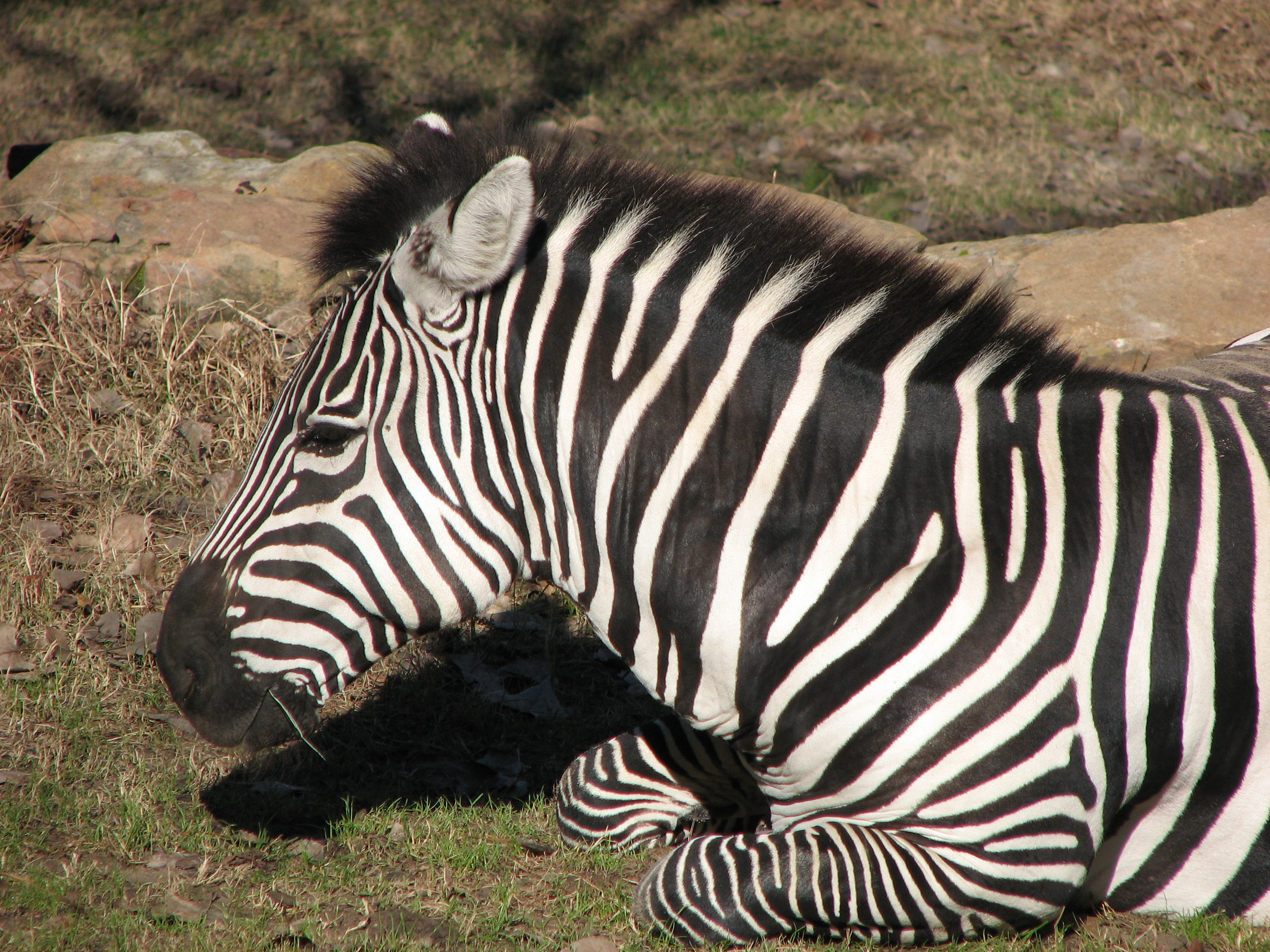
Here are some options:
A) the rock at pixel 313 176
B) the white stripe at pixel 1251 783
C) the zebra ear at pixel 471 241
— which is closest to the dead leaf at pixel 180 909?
the zebra ear at pixel 471 241

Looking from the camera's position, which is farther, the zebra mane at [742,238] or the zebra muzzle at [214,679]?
the zebra muzzle at [214,679]

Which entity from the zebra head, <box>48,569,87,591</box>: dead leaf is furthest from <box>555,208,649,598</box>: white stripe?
<box>48,569,87,591</box>: dead leaf

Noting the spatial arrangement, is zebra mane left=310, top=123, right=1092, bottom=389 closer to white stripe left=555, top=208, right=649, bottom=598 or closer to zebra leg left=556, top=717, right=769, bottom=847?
white stripe left=555, top=208, right=649, bottom=598

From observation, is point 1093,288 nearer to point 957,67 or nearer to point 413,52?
point 957,67

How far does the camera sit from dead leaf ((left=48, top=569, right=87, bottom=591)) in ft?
14.0

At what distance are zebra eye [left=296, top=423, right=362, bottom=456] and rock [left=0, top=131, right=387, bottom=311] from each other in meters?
2.59

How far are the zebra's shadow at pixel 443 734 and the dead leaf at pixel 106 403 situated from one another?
1930 mm

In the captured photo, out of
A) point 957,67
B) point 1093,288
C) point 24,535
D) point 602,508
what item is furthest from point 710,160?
point 602,508

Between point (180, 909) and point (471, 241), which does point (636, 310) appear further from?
point (180, 909)

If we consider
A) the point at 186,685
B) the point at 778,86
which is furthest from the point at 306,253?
the point at 778,86

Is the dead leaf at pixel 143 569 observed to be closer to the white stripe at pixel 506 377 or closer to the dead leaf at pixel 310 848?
the dead leaf at pixel 310 848

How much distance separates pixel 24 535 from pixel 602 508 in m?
3.09

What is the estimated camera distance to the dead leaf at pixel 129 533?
14.6 ft

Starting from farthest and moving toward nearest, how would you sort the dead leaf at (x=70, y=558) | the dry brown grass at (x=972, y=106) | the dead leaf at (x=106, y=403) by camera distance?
the dry brown grass at (x=972, y=106) < the dead leaf at (x=106, y=403) < the dead leaf at (x=70, y=558)
